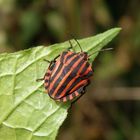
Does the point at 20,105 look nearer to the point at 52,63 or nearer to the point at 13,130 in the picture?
the point at 13,130

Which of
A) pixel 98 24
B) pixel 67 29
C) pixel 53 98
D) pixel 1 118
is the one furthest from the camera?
pixel 98 24

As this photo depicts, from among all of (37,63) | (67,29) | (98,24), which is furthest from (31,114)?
(98,24)

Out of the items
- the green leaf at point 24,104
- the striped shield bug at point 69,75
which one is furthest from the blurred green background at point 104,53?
the green leaf at point 24,104

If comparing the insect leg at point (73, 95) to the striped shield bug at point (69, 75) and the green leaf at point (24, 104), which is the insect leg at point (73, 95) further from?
the green leaf at point (24, 104)

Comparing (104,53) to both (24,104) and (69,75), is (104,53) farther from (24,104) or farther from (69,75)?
(24,104)

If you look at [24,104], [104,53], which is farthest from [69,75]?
[104,53]

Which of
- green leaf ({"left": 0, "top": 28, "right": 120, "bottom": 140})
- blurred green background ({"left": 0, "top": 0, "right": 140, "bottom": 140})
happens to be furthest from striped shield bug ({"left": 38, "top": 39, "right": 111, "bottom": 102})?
blurred green background ({"left": 0, "top": 0, "right": 140, "bottom": 140})
